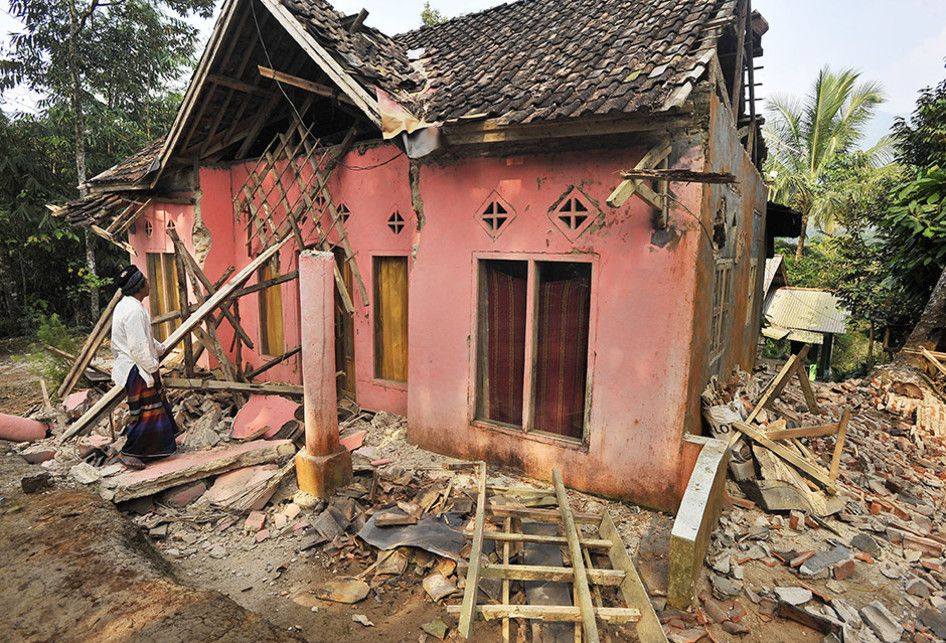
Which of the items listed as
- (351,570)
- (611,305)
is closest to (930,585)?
(611,305)

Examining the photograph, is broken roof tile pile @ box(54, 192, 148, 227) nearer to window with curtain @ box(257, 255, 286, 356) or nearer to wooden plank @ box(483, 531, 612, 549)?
window with curtain @ box(257, 255, 286, 356)

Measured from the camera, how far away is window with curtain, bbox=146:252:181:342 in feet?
31.7

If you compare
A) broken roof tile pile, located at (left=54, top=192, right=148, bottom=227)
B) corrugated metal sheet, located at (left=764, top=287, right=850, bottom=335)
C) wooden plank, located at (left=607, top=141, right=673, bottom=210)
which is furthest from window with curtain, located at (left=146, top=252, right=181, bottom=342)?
corrugated metal sheet, located at (left=764, top=287, right=850, bottom=335)

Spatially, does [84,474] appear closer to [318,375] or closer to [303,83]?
[318,375]

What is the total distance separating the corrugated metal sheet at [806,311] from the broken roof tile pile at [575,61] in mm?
15186

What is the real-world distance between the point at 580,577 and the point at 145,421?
5.01 meters

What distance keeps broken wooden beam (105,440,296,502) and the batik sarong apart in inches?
7.2

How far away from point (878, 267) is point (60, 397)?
57.3ft

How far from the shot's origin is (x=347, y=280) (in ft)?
24.6

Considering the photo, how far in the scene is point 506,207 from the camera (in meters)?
5.58

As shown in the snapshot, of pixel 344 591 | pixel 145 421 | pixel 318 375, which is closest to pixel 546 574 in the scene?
pixel 344 591

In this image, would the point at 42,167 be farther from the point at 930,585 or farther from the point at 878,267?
the point at 878,267

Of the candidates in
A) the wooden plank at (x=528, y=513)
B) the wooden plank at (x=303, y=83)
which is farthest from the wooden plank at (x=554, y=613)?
the wooden plank at (x=303, y=83)

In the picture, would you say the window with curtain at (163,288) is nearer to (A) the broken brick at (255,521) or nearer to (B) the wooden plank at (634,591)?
(A) the broken brick at (255,521)
